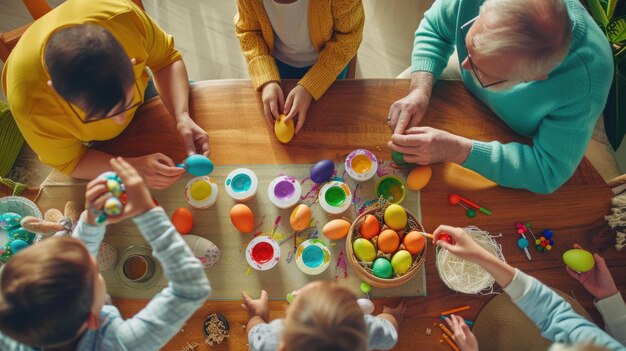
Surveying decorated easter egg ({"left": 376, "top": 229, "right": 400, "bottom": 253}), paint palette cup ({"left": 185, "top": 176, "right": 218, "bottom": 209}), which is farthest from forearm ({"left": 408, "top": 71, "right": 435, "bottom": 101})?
paint palette cup ({"left": 185, "top": 176, "right": 218, "bottom": 209})

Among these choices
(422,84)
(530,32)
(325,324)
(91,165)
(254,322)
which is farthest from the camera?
(422,84)

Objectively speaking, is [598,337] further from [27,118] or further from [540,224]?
[27,118]

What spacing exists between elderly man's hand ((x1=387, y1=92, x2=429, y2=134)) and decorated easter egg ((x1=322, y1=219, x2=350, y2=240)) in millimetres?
329

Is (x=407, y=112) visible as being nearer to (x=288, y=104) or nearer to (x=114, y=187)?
(x=288, y=104)

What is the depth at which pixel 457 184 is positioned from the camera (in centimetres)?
125

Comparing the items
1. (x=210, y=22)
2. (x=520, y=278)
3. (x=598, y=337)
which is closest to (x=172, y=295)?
(x=520, y=278)

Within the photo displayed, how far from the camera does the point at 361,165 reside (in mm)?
1249

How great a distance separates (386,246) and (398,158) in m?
0.28

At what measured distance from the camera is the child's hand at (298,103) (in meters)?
1.27

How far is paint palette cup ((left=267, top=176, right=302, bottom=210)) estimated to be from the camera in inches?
47.2

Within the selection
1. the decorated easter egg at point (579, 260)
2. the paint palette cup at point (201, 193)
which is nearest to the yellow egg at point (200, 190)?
the paint palette cup at point (201, 193)

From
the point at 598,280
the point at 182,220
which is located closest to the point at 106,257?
the point at 182,220

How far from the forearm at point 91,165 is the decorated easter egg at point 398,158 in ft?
2.74

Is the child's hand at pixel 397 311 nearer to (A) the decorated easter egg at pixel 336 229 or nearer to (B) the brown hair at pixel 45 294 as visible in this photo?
(A) the decorated easter egg at pixel 336 229
